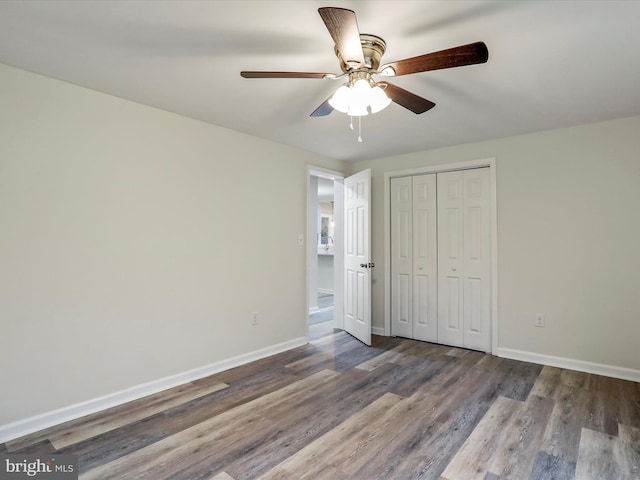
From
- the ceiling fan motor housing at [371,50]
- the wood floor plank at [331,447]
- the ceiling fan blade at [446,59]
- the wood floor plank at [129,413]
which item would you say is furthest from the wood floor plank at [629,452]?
the wood floor plank at [129,413]

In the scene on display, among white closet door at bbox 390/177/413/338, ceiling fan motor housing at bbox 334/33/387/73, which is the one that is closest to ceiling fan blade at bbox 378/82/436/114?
ceiling fan motor housing at bbox 334/33/387/73

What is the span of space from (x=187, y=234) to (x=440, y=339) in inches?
120

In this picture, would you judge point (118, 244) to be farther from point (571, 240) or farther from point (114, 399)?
point (571, 240)

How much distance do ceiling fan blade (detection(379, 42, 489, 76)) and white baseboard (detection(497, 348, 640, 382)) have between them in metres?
3.06

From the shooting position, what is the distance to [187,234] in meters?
3.06

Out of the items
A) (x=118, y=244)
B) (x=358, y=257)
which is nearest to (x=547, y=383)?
(x=358, y=257)

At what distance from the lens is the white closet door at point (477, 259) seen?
150 inches

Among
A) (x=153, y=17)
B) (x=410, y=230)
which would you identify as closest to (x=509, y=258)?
(x=410, y=230)

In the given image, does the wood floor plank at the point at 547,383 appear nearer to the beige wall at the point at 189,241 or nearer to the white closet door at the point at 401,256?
the beige wall at the point at 189,241

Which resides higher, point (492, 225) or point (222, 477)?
point (492, 225)

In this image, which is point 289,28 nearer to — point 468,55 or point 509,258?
point 468,55

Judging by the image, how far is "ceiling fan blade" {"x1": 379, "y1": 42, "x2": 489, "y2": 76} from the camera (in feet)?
4.86

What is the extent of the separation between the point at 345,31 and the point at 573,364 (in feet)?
Result: 11.6

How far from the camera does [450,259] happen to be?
407 centimetres
